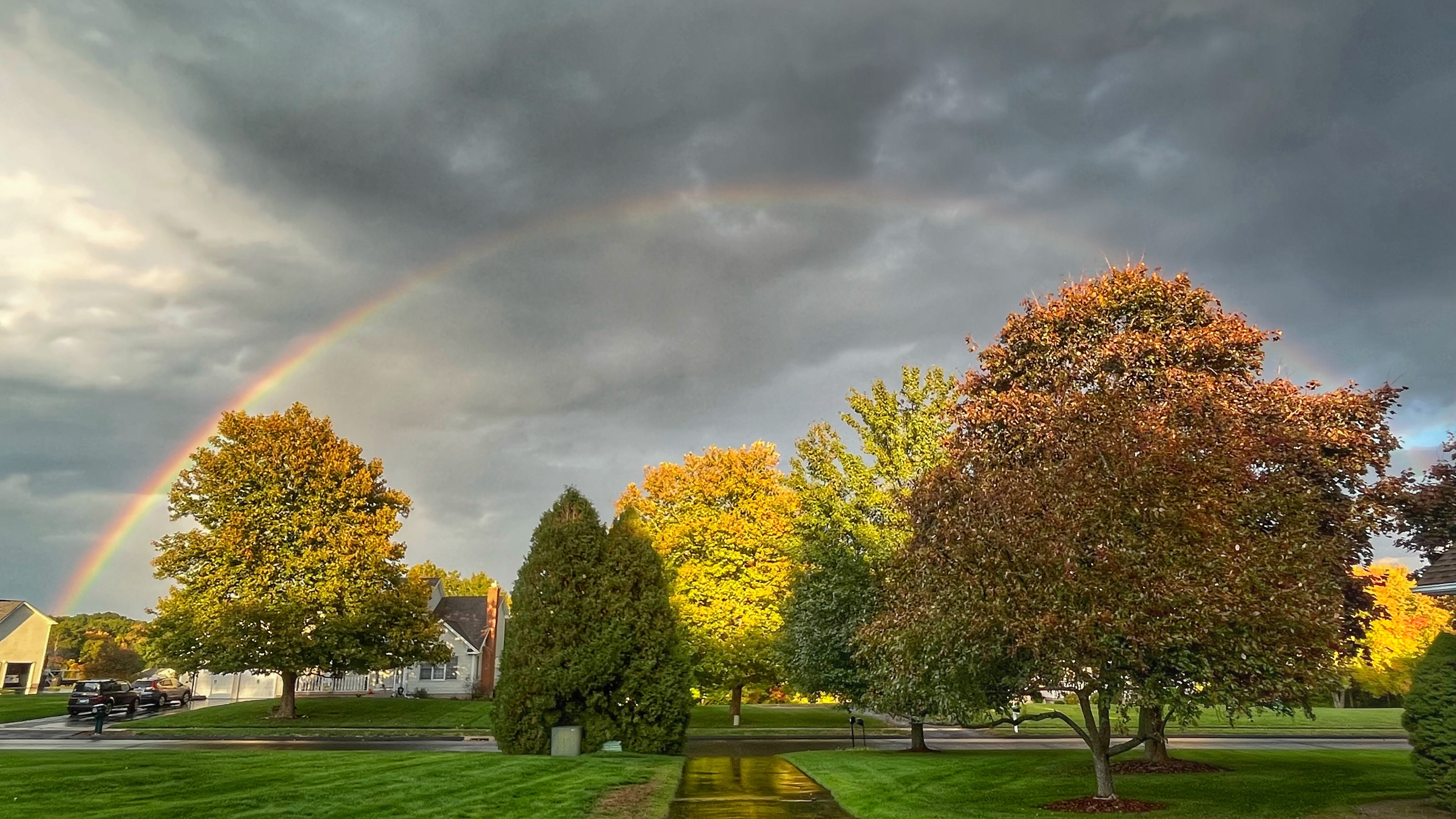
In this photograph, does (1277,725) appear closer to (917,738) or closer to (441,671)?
(917,738)

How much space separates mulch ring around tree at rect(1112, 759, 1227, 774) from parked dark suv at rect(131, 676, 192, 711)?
2025 inches

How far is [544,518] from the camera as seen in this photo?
2794cm

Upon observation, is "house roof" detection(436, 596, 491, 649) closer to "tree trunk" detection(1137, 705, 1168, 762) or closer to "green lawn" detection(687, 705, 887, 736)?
"green lawn" detection(687, 705, 887, 736)

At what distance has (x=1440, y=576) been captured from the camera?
16.4 meters

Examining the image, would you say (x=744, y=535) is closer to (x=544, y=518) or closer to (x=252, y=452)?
(x=544, y=518)

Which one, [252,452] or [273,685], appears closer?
[252,452]

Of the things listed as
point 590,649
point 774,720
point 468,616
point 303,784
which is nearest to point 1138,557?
point 303,784

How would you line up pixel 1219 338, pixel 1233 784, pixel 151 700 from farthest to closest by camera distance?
1. pixel 151 700
2. pixel 1219 338
3. pixel 1233 784

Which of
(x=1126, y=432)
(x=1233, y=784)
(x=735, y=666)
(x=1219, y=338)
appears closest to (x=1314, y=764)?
(x=1233, y=784)

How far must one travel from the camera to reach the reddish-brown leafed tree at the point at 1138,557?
14.0 meters

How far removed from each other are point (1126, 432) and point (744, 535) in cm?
3240

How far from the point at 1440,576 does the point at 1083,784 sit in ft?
26.5

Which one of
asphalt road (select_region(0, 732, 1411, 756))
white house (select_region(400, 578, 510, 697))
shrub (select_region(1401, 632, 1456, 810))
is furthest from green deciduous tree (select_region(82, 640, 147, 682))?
shrub (select_region(1401, 632, 1456, 810))

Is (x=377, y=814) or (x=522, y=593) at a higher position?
(x=522, y=593)
